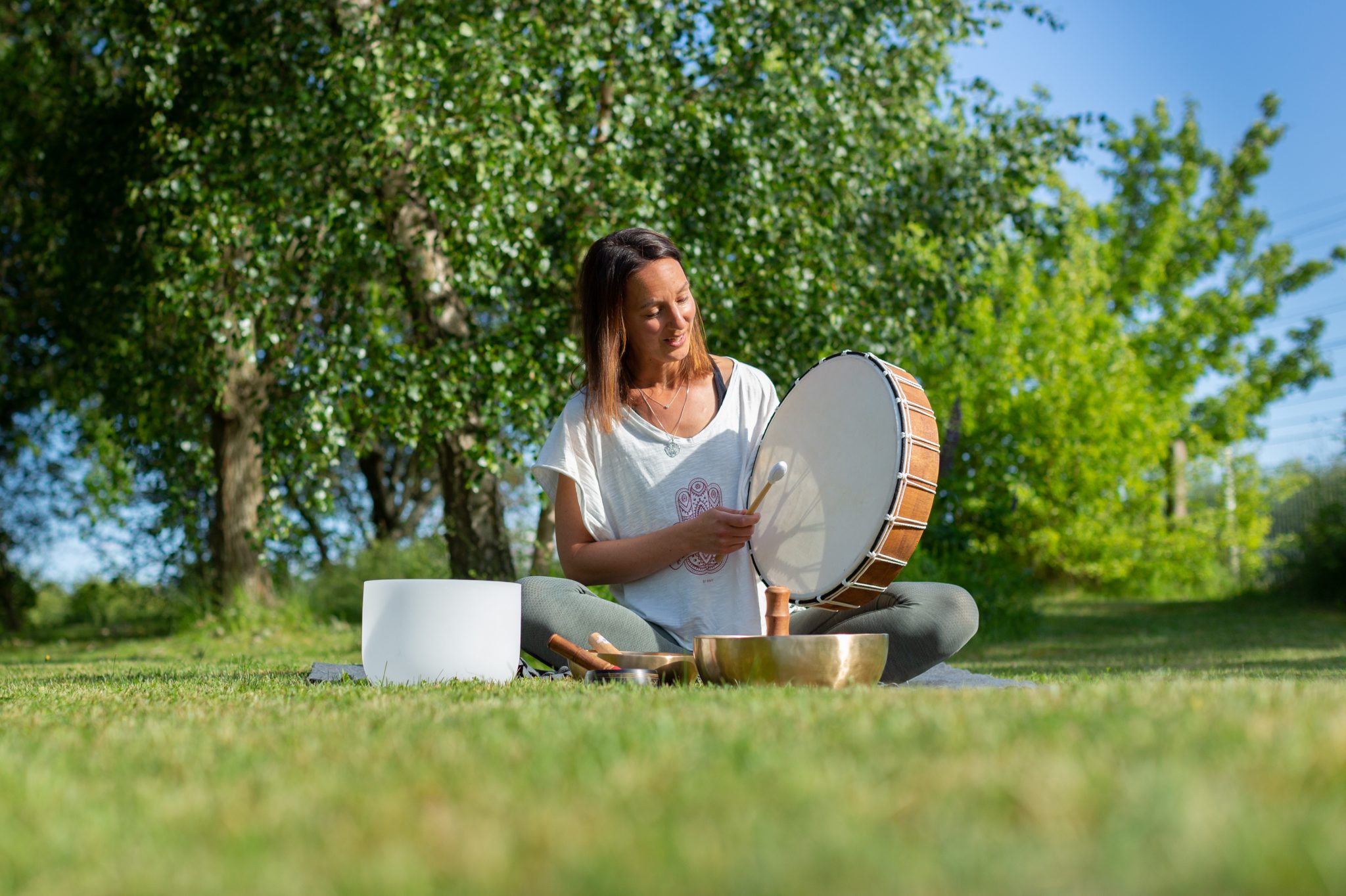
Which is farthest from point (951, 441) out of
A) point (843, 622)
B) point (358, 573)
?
point (843, 622)

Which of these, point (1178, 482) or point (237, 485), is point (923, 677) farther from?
point (1178, 482)

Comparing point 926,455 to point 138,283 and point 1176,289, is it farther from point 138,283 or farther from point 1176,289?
point 1176,289

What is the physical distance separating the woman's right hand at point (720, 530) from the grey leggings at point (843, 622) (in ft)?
1.09

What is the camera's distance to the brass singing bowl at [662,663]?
2.99 m

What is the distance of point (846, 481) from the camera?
3.28 metres

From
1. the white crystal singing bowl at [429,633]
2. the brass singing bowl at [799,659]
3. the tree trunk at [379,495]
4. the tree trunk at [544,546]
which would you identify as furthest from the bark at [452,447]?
the tree trunk at [379,495]

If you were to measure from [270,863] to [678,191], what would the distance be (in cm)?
653

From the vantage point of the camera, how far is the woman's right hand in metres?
3.34

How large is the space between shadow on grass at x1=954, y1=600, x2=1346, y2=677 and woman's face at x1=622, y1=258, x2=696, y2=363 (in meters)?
1.93

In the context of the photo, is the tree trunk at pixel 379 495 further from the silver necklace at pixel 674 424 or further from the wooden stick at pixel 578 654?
the wooden stick at pixel 578 654

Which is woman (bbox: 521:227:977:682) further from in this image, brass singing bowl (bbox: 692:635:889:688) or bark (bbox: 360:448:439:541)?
bark (bbox: 360:448:439:541)

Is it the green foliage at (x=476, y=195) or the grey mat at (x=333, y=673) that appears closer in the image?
the grey mat at (x=333, y=673)

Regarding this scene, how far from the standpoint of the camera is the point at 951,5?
330 inches

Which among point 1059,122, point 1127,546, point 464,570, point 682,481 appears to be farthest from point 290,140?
point 1127,546
